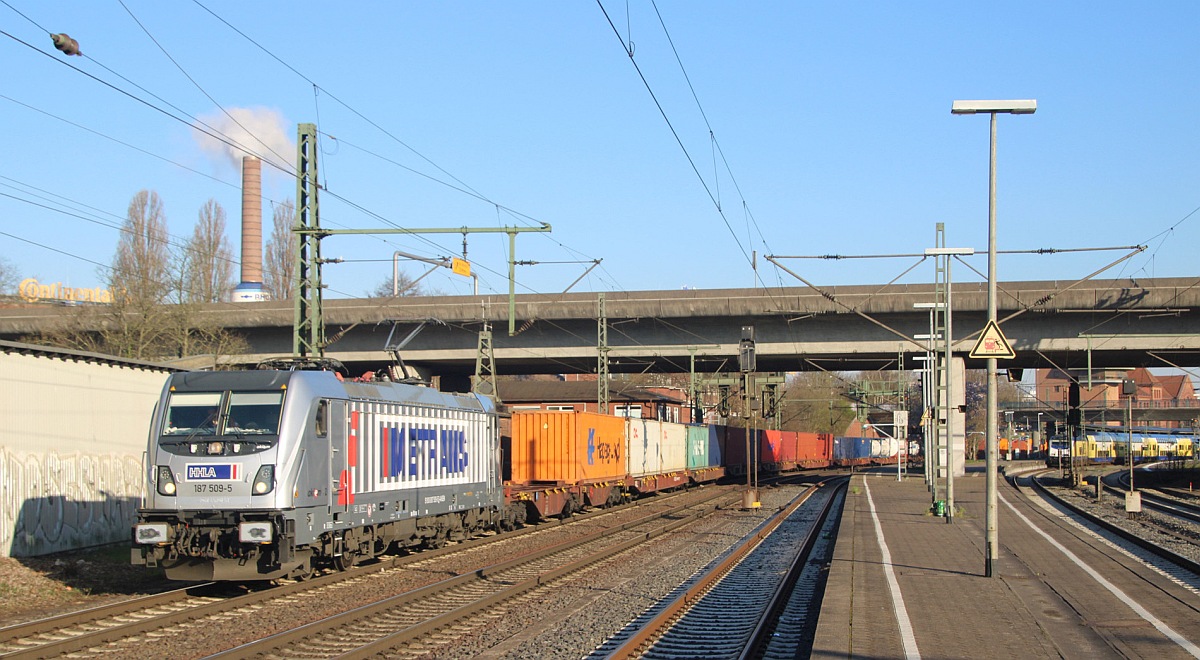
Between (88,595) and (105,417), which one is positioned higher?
(105,417)

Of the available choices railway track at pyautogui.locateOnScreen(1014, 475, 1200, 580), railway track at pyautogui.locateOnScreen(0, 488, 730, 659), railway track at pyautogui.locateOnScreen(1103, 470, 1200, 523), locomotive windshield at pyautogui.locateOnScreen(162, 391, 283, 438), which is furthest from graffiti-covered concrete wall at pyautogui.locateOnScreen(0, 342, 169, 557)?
railway track at pyautogui.locateOnScreen(1103, 470, 1200, 523)

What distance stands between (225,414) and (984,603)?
9845 mm

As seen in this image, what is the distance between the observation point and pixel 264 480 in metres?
14.3

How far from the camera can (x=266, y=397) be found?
1473cm

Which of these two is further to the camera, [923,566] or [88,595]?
[923,566]

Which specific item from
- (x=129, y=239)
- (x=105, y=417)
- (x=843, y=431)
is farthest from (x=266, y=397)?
(x=843, y=431)

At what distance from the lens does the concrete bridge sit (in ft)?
134

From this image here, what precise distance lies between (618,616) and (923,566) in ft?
18.3

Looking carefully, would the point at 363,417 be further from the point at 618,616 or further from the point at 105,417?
the point at 105,417

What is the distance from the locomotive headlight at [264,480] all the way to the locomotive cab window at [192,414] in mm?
892

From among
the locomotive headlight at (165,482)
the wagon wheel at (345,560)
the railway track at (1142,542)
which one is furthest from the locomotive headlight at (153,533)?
the railway track at (1142,542)

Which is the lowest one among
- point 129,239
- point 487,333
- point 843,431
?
point 843,431

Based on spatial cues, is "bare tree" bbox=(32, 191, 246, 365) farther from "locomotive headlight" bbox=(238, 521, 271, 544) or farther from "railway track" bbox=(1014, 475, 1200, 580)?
"railway track" bbox=(1014, 475, 1200, 580)

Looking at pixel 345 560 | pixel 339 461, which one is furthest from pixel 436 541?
pixel 339 461
